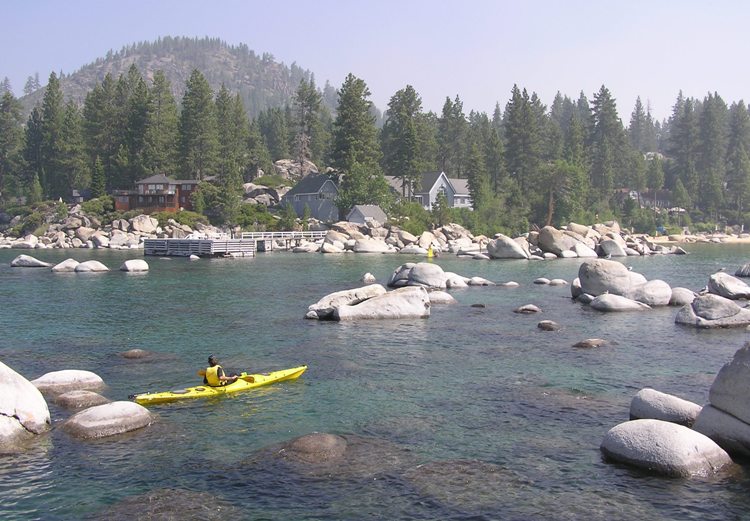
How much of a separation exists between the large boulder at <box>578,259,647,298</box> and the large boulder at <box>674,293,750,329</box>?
6.37 m

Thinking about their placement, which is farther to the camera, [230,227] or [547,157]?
[547,157]

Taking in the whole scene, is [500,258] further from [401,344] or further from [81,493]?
[81,493]

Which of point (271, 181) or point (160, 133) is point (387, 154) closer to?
point (271, 181)

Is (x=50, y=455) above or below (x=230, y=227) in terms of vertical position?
below

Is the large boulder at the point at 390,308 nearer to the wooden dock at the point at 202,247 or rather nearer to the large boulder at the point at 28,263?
the large boulder at the point at 28,263

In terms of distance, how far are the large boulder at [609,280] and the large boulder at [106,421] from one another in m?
26.4

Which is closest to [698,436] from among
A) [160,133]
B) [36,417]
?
[36,417]

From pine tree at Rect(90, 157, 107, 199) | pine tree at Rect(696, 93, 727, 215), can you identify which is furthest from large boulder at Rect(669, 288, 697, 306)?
pine tree at Rect(696, 93, 727, 215)

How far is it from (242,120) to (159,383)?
339 ft

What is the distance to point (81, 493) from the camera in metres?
12.4

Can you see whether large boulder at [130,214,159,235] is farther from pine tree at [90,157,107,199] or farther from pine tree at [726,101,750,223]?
pine tree at [726,101,750,223]

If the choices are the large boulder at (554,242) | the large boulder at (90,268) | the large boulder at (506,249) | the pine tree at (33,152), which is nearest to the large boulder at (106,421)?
the large boulder at (90,268)

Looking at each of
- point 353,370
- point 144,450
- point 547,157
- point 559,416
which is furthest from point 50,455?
point 547,157

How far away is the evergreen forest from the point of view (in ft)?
315
